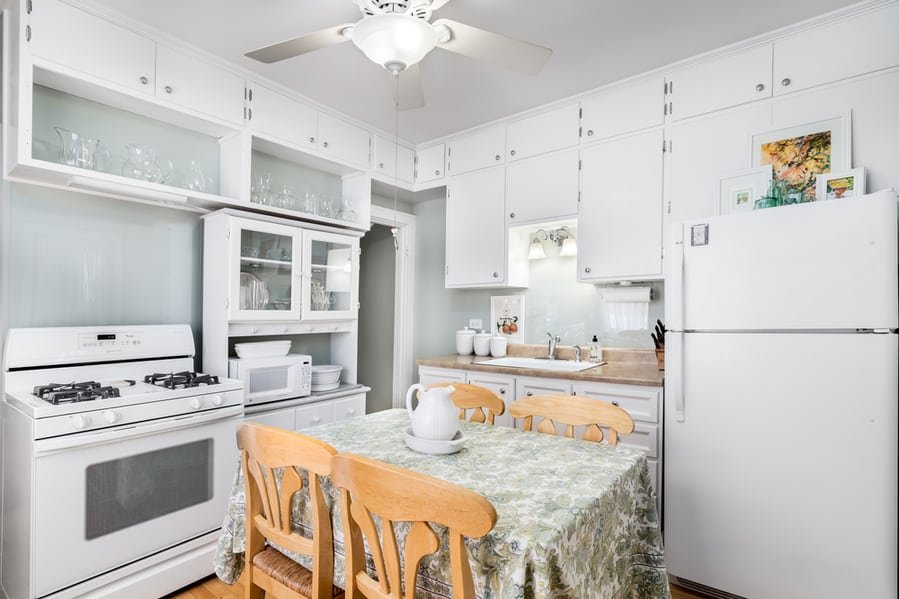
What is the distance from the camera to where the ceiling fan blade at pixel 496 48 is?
5.00 feet

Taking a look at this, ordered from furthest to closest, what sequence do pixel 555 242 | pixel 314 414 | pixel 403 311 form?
pixel 403 311
pixel 555 242
pixel 314 414

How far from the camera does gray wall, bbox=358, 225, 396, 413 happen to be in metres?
4.26

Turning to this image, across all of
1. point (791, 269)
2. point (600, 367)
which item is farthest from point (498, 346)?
point (791, 269)

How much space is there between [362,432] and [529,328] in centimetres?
204

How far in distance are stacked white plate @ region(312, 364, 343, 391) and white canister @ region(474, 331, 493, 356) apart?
3.54 feet

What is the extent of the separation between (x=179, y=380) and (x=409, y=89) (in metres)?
1.76

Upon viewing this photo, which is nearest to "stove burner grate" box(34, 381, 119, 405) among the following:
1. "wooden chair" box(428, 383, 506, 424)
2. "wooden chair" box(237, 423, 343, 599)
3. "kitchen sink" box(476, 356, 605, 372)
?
"wooden chair" box(237, 423, 343, 599)

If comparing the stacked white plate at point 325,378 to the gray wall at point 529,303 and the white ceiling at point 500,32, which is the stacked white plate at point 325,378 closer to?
the gray wall at point 529,303

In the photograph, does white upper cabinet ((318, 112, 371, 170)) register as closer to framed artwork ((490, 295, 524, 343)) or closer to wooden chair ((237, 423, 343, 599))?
framed artwork ((490, 295, 524, 343))

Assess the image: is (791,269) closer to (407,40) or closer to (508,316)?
(407,40)

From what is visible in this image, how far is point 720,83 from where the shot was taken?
7.96ft

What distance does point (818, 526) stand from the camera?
1.75 metres

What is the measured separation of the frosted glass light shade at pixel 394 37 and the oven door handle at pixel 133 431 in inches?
68.8

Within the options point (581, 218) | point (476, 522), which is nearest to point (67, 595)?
point (476, 522)
